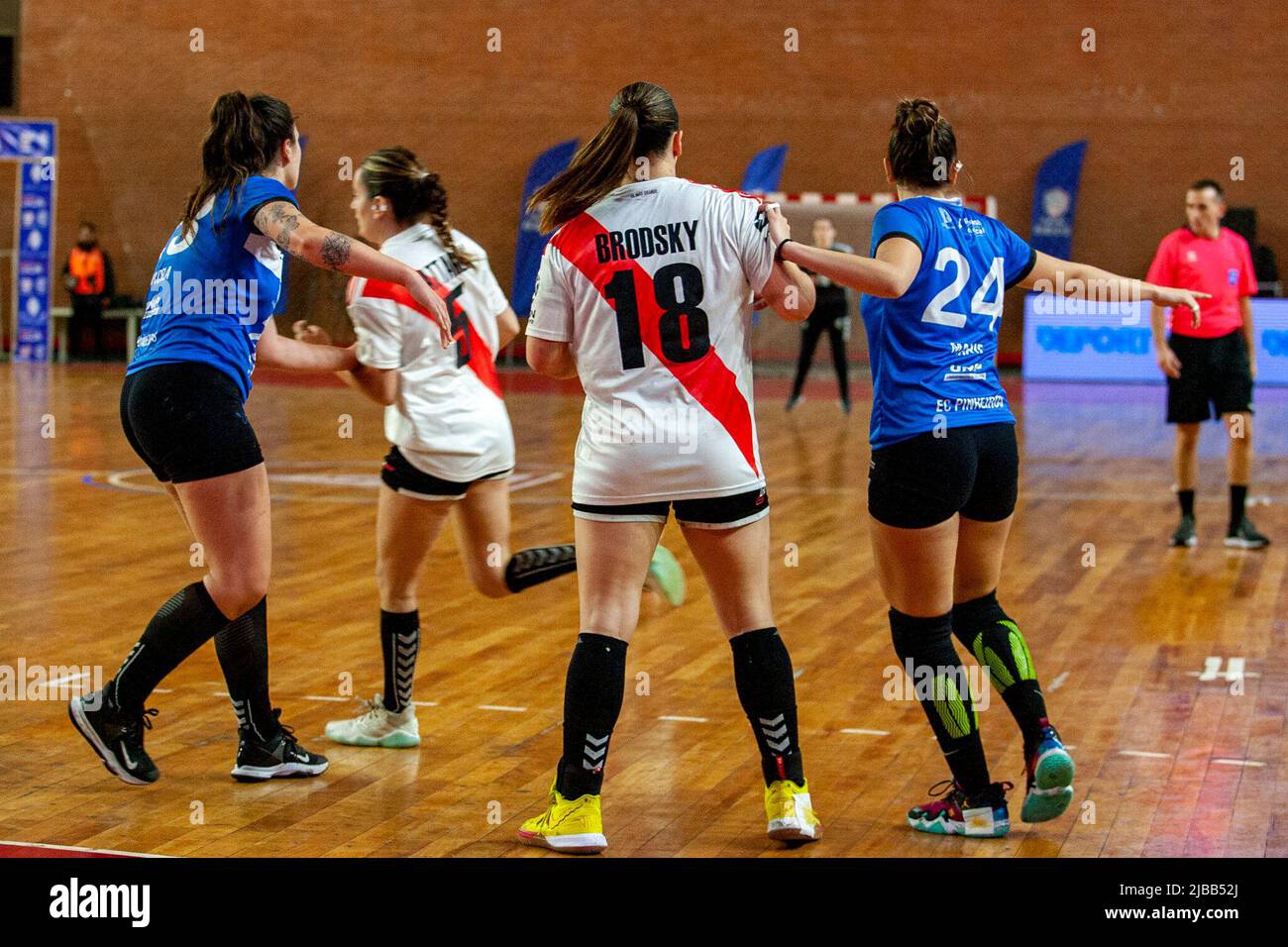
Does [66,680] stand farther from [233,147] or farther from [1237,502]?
[1237,502]

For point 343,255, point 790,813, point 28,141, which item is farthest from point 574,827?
point 28,141

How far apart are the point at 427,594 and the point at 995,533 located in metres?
3.59

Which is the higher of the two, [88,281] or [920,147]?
[920,147]

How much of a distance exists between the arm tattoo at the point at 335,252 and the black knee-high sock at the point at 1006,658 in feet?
5.59

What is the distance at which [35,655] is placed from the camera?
222 inches

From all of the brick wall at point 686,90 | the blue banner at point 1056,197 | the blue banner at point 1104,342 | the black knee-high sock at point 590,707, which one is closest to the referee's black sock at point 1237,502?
the black knee-high sock at point 590,707

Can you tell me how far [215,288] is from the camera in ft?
13.1

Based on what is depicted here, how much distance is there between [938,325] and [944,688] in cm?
85

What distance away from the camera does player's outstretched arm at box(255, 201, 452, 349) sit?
3660mm

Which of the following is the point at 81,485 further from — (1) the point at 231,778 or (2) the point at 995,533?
(2) the point at 995,533

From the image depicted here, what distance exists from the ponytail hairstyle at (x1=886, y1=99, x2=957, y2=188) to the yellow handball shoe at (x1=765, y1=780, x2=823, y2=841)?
144 cm

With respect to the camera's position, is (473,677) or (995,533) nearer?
(995,533)

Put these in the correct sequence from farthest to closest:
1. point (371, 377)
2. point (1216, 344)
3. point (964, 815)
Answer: point (1216, 344) < point (371, 377) < point (964, 815)
